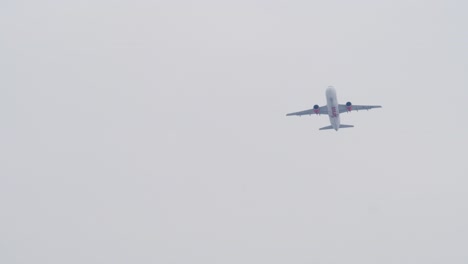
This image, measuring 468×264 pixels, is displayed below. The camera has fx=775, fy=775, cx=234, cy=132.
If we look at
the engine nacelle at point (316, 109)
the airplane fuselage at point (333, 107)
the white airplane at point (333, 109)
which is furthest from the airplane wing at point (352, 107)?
the engine nacelle at point (316, 109)

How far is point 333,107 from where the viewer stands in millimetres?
185000

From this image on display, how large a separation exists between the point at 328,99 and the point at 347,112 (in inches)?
631

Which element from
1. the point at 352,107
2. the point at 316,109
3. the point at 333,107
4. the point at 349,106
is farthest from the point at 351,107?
the point at 333,107

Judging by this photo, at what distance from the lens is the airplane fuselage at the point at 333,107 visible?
180 metres

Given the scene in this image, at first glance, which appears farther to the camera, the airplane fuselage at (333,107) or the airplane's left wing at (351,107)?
the airplane's left wing at (351,107)

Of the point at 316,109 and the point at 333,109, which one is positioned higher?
the point at 316,109

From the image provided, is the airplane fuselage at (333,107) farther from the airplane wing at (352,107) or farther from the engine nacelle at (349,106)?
the airplane wing at (352,107)

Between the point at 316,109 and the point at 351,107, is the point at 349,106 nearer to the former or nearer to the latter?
the point at 351,107

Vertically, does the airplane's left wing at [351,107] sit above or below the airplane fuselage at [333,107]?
above

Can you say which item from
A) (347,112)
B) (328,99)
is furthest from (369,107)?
(328,99)

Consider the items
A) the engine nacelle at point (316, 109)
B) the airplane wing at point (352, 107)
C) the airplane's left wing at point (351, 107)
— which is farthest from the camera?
the engine nacelle at point (316, 109)

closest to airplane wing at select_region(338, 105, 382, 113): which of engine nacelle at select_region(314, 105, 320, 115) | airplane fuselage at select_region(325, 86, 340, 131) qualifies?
airplane fuselage at select_region(325, 86, 340, 131)

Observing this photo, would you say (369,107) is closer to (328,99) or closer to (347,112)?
(347,112)

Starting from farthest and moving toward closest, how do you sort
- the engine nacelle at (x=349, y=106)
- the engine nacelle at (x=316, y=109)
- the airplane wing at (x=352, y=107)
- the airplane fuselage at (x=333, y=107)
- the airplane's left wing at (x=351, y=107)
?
the engine nacelle at (x=316, y=109), the airplane wing at (x=352, y=107), the airplane's left wing at (x=351, y=107), the engine nacelle at (x=349, y=106), the airplane fuselage at (x=333, y=107)
